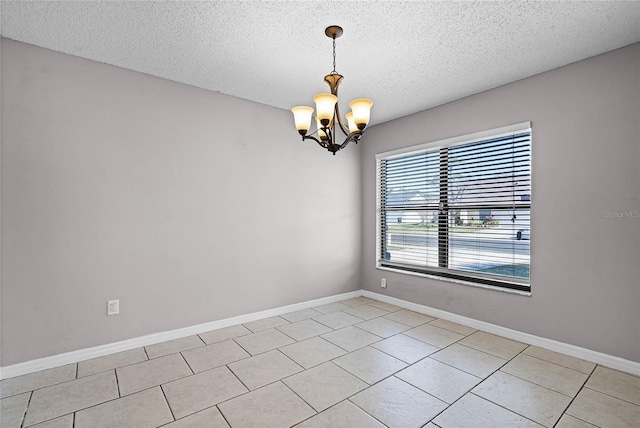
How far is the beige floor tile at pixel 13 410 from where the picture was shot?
1.85 m

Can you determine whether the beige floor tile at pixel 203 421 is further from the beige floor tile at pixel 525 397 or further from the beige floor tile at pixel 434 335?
the beige floor tile at pixel 434 335

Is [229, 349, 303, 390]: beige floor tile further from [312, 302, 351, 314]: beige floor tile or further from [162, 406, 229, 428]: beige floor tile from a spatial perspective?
[312, 302, 351, 314]: beige floor tile

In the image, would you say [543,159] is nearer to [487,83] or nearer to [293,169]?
[487,83]

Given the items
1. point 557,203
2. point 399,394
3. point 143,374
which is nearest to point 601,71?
point 557,203

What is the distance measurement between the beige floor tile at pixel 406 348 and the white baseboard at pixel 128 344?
1343mm

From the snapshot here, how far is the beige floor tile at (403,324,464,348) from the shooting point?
9.96ft

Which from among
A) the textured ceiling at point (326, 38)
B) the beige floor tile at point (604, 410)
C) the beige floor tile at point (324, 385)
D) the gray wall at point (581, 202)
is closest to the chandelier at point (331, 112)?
the textured ceiling at point (326, 38)

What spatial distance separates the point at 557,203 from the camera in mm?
2834

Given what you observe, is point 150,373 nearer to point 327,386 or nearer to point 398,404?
point 327,386

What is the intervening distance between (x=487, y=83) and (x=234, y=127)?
2670mm

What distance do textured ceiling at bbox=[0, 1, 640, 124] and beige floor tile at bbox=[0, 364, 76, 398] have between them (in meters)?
2.55

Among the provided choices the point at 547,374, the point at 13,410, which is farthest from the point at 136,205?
the point at 547,374

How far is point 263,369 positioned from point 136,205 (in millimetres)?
1847

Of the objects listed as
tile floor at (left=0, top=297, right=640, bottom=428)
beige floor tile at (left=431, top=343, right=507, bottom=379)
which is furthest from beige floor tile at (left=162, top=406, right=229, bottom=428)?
beige floor tile at (left=431, top=343, right=507, bottom=379)
